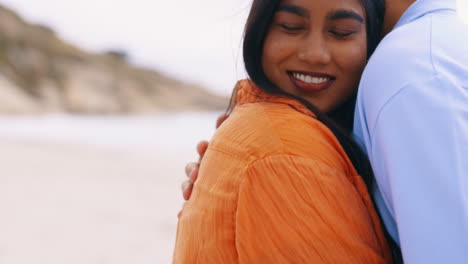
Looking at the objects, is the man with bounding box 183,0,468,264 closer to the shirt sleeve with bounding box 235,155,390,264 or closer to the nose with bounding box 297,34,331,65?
the shirt sleeve with bounding box 235,155,390,264

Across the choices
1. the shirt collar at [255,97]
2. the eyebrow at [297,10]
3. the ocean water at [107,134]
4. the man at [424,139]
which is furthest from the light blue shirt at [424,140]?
the ocean water at [107,134]

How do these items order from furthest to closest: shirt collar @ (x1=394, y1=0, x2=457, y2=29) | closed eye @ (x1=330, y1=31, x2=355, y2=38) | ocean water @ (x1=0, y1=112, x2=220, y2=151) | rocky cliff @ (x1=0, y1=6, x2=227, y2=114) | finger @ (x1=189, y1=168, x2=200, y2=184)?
rocky cliff @ (x1=0, y1=6, x2=227, y2=114)
ocean water @ (x1=0, y1=112, x2=220, y2=151)
finger @ (x1=189, y1=168, x2=200, y2=184)
closed eye @ (x1=330, y1=31, x2=355, y2=38)
shirt collar @ (x1=394, y1=0, x2=457, y2=29)

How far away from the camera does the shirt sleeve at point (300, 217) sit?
1.32 metres

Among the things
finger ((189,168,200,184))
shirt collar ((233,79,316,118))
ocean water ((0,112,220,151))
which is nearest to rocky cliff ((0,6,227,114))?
ocean water ((0,112,220,151))

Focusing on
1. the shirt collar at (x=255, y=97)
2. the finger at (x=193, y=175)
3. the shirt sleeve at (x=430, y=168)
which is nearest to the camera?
the shirt sleeve at (x=430, y=168)

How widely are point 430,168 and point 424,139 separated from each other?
6 centimetres

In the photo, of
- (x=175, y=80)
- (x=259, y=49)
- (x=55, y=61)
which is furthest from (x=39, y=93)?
(x=259, y=49)

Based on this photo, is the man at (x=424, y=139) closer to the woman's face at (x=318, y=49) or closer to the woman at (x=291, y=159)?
the woman at (x=291, y=159)

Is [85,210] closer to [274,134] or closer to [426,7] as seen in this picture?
[274,134]

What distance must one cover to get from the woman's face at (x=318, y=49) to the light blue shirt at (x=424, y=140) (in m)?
0.37

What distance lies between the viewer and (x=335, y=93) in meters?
1.78

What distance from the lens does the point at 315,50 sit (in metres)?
1.68

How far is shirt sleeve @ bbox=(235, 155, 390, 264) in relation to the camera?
132cm

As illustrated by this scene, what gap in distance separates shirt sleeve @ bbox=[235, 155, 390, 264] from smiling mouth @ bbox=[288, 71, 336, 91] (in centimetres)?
44
